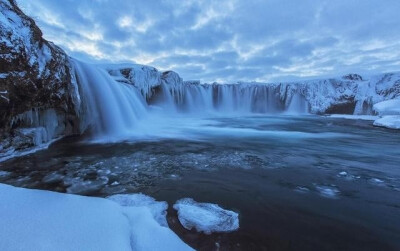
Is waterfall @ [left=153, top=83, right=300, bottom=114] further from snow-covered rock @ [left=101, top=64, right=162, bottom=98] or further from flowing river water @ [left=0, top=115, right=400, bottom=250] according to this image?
flowing river water @ [left=0, top=115, right=400, bottom=250]

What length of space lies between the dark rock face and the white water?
4.15ft

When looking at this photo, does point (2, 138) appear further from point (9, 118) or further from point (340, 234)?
point (340, 234)

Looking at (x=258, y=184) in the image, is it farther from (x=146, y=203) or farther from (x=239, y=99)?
(x=239, y=99)

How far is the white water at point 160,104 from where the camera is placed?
8.33m

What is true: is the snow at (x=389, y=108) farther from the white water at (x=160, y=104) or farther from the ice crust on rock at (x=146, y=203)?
the ice crust on rock at (x=146, y=203)

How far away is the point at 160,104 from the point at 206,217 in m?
18.1

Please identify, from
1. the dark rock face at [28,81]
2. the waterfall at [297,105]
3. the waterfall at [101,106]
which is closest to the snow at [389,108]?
the waterfall at [297,105]

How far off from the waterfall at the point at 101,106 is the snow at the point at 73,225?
596cm

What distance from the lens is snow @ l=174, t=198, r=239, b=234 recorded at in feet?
8.01

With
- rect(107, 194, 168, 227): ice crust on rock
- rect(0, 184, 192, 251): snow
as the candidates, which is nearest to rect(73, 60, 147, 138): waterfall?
rect(107, 194, 168, 227): ice crust on rock

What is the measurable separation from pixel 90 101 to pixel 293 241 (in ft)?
25.4

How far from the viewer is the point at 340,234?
2441 mm

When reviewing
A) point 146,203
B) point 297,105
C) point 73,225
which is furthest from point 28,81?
point 297,105

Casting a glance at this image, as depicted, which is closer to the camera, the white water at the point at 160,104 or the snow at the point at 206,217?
the snow at the point at 206,217
